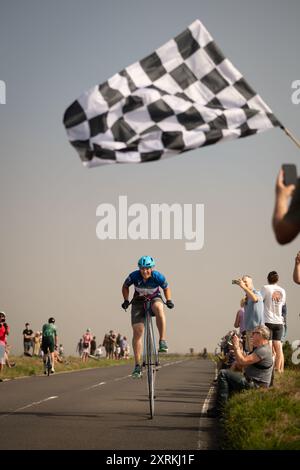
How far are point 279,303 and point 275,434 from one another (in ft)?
24.4

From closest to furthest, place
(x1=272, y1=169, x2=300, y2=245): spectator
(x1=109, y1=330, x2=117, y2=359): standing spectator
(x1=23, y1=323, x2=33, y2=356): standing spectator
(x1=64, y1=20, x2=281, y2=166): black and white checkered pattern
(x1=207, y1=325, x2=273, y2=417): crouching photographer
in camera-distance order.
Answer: (x1=272, y1=169, x2=300, y2=245): spectator < (x1=64, y1=20, x2=281, y2=166): black and white checkered pattern < (x1=207, y1=325, x2=273, y2=417): crouching photographer < (x1=23, y1=323, x2=33, y2=356): standing spectator < (x1=109, y1=330, x2=117, y2=359): standing spectator

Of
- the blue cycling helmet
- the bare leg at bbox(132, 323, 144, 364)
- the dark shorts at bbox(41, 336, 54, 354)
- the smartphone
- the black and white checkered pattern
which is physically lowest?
the dark shorts at bbox(41, 336, 54, 354)

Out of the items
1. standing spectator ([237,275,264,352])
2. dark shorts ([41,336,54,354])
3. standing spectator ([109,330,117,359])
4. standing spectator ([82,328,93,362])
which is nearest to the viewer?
standing spectator ([237,275,264,352])

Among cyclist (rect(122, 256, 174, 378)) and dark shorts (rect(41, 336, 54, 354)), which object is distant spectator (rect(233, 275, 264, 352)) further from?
dark shorts (rect(41, 336, 54, 354))

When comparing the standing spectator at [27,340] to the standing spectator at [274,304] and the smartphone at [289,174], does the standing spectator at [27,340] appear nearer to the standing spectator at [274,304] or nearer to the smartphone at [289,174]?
the standing spectator at [274,304]

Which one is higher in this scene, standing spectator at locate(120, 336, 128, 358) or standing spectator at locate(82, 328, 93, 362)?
standing spectator at locate(82, 328, 93, 362)

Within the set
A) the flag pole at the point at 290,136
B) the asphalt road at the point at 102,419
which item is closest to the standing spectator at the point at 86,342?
the asphalt road at the point at 102,419

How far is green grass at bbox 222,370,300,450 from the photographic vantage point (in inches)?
307

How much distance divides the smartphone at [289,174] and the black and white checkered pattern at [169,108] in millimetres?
2366

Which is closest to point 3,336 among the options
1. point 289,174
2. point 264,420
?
point 264,420

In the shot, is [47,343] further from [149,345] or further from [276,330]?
[149,345]

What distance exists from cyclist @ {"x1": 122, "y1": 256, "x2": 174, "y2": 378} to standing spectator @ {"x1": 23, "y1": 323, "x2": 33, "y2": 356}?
26132 mm

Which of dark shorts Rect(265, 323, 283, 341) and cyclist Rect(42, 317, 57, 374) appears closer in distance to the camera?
dark shorts Rect(265, 323, 283, 341)

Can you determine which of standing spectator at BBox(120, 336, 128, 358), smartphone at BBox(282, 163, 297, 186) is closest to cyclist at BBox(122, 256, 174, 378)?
smartphone at BBox(282, 163, 297, 186)
